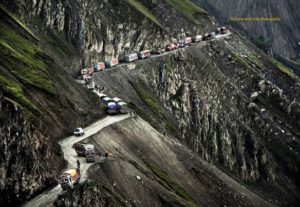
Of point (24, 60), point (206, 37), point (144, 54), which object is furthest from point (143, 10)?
point (24, 60)

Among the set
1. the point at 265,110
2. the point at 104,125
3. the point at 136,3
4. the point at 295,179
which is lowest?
the point at 295,179


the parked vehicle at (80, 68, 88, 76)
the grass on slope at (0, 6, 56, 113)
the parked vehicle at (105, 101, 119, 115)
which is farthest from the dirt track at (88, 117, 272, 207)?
the parked vehicle at (80, 68, 88, 76)

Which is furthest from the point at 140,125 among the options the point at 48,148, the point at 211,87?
the point at 211,87

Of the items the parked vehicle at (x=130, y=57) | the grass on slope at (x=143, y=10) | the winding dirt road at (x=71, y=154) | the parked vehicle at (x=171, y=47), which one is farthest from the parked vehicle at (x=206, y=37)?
the winding dirt road at (x=71, y=154)

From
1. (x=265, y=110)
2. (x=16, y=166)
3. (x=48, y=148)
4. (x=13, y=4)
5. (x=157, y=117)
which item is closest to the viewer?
(x=16, y=166)

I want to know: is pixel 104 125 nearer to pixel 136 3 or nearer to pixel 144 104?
pixel 144 104

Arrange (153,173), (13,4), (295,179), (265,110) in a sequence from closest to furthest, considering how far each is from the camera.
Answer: (153,173)
(13,4)
(295,179)
(265,110)
